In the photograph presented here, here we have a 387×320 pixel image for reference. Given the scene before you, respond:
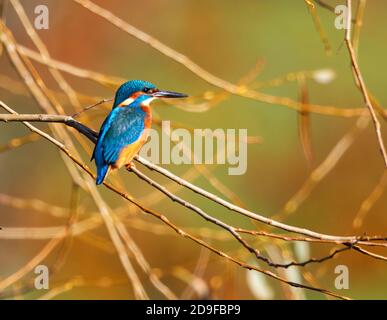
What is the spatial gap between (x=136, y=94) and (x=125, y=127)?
0.40 feet

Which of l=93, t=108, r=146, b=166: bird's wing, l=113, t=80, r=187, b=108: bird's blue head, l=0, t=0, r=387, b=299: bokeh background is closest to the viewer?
l=93, t=108, r=146, b=166: bird's wing

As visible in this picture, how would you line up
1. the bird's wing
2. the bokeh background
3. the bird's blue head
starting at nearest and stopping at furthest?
the bird's wing, the bird's blue head, the bokeh background

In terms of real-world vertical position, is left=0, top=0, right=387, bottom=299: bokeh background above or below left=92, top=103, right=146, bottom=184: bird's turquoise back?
above

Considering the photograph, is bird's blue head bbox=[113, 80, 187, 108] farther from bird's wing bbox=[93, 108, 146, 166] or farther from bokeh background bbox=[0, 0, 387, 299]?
bokeh background bbox=[0, 0, 387, 299]

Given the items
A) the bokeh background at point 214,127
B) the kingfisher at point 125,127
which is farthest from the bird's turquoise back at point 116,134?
the bokeh background at point 214,127

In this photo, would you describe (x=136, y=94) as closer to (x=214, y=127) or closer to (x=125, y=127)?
(x=125, y=127)

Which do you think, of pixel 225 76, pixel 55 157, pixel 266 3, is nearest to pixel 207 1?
pixel 266 3

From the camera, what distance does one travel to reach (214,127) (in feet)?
18.4

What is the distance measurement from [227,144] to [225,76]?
3.90m

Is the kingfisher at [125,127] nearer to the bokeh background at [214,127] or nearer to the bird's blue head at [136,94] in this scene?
the bird's blue head at [136,94]

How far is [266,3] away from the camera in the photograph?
24.8 ft

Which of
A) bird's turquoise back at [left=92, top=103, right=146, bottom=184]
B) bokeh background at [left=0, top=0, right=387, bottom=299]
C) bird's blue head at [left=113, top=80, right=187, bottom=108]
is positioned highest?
bokeh background at [left=0, top=0, right=387, bottom=299]

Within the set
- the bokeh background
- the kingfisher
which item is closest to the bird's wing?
the kingfisher

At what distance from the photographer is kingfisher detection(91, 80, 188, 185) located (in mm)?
1815
